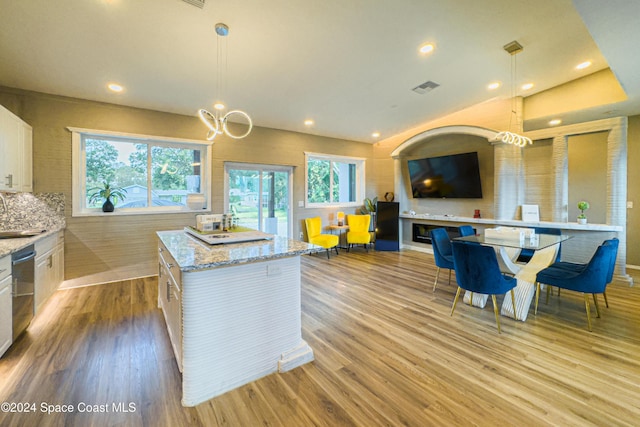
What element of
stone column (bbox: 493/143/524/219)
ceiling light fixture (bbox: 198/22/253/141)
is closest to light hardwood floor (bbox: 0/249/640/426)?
ceiling light fixture (bbox: 198/22/253/141)

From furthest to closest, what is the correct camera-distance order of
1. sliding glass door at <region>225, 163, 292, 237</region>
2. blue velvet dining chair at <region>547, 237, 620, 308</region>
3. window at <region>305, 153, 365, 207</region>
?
window at <region>305, 153, 365, 207</region>
sliding glass door at <region>225, 163, 292, 237</region>
blue velvet dining chair at <region>547, 237, 620, 308</region>

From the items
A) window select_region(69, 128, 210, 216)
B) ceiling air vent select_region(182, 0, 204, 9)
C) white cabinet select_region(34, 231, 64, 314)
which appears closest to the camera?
ceiling air vent select_region(182, 0, 204, 9)

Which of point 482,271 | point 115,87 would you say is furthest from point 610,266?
point 115,87

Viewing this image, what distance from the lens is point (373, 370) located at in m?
2.11

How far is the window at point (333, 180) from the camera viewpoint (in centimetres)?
663

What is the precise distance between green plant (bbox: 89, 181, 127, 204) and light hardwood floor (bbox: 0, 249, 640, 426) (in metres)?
1.64

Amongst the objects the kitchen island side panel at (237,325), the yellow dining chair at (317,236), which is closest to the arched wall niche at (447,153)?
the yellow dining chair at (317,236)

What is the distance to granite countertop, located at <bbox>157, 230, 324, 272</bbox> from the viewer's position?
1.74 metres

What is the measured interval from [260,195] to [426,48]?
157 inches

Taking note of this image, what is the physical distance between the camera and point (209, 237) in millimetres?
2504

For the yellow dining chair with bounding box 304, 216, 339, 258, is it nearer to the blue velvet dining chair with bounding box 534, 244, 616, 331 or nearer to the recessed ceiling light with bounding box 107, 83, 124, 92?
the blue velvet dining chair with bounding box 534, 244, 616, 331

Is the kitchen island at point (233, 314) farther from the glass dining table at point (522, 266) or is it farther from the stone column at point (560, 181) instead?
the stone column at point (560, 181)

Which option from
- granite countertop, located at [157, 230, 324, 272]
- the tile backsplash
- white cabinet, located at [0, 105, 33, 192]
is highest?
white cabinet, located at [0, 105, 33, 192]

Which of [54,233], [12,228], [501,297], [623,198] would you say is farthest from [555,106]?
[12,228]
